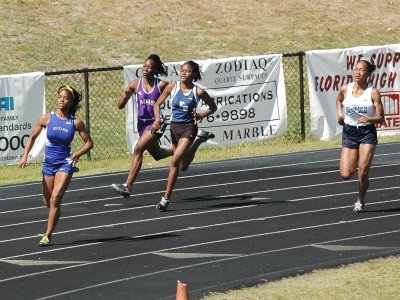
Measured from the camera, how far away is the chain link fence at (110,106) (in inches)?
992

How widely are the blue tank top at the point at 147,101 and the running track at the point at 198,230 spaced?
121 cm

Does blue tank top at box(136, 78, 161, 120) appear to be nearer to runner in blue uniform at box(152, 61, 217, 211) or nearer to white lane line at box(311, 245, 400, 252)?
runner in blue uniform at box(152, 61, 217, 211)

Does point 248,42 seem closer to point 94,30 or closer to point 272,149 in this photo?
point 94,30

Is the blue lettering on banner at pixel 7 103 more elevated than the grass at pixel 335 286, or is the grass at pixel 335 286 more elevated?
the blue lettering on banner at pixel 7 103

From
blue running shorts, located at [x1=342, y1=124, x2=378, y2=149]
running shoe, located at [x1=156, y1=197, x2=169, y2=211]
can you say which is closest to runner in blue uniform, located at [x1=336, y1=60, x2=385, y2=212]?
blue running shorts, located at [x1=342, y1=124, x2=378, y2=149]

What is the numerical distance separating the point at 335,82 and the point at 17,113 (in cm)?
596

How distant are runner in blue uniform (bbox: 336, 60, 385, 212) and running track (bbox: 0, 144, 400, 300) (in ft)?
2.06

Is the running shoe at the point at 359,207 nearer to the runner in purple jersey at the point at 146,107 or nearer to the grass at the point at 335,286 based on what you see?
the runner in purple jersey at the point at 146,107

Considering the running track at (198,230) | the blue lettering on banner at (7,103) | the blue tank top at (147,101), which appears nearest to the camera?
the running track at (198,230)

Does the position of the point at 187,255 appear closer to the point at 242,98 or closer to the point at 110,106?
the point at 242,98

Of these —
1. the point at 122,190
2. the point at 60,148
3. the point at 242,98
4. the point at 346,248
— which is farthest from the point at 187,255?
the point at 242,98

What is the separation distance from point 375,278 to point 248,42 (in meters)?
26.5

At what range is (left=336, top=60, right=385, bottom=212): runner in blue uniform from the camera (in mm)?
16562

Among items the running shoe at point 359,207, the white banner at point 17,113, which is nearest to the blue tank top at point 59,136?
the running shoe at point 359,207
